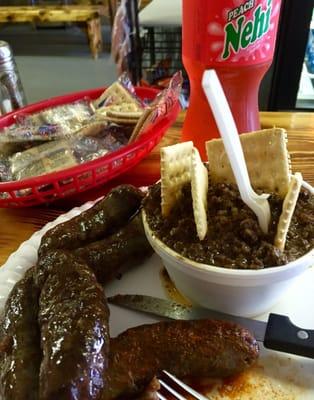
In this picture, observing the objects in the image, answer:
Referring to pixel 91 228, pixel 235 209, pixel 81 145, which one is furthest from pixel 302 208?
pixel 81 145

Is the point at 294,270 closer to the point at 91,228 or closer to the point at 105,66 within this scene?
the point at 91,228

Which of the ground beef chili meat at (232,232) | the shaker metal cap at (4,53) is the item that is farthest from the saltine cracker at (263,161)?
the shaker metal cap at (4,53)

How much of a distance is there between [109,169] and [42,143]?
0.25m

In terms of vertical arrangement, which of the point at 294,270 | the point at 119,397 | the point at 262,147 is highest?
the point at 262,147

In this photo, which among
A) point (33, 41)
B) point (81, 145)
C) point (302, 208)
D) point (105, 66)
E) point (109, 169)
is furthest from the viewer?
point (33, 41)

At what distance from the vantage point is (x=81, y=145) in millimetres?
1118

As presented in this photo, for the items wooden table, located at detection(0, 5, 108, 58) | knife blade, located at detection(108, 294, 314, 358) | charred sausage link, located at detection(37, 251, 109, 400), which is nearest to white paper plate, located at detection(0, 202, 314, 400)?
knife blade, located at detection(108, 294, 314, 358)

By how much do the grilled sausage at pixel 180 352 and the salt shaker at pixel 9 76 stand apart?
3.71 feet

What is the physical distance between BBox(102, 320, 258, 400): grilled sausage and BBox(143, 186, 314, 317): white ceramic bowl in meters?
0.06

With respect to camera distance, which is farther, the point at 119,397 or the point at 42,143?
the point at 42,143

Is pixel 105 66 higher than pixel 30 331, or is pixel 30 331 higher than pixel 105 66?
pixel 30 331

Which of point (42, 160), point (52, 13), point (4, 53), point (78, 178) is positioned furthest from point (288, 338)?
point (52, 13)

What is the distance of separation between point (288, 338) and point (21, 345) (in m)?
0.37

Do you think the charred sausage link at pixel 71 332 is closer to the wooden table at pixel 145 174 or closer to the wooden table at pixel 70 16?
the wooden table at pixel 145 174
